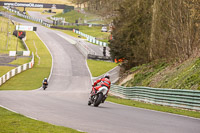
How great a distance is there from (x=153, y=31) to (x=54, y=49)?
47.1 m

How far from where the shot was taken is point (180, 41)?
28.5m

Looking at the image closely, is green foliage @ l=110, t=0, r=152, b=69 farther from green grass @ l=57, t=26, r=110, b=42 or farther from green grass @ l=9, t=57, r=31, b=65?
green grass @ l=57, t=26, r=110, b=42

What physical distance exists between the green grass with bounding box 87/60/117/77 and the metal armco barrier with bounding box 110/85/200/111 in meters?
27.1

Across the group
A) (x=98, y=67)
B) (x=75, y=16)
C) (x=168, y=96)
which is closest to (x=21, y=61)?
(x=98, y=67)

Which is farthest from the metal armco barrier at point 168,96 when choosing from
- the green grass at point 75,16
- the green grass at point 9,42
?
the green grass at point 75,16

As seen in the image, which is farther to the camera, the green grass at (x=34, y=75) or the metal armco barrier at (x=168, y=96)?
the green grass at (x=34, y=75)

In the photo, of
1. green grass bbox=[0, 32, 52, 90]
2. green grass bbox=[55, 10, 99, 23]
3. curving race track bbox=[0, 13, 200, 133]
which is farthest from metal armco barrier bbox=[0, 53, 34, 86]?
green grass bbox=[55, 10, 99, 23]

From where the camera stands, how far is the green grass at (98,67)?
57.0m

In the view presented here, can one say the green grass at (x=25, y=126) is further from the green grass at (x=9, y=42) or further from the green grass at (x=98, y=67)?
the green grass at (x=9, y=42)

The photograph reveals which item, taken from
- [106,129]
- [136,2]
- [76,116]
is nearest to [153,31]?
[136,2]

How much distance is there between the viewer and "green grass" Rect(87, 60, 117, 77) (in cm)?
5703

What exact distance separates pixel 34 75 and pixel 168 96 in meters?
31.9

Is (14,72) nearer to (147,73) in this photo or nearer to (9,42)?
(147,73)

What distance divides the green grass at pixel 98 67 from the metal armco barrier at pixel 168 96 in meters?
27.1
